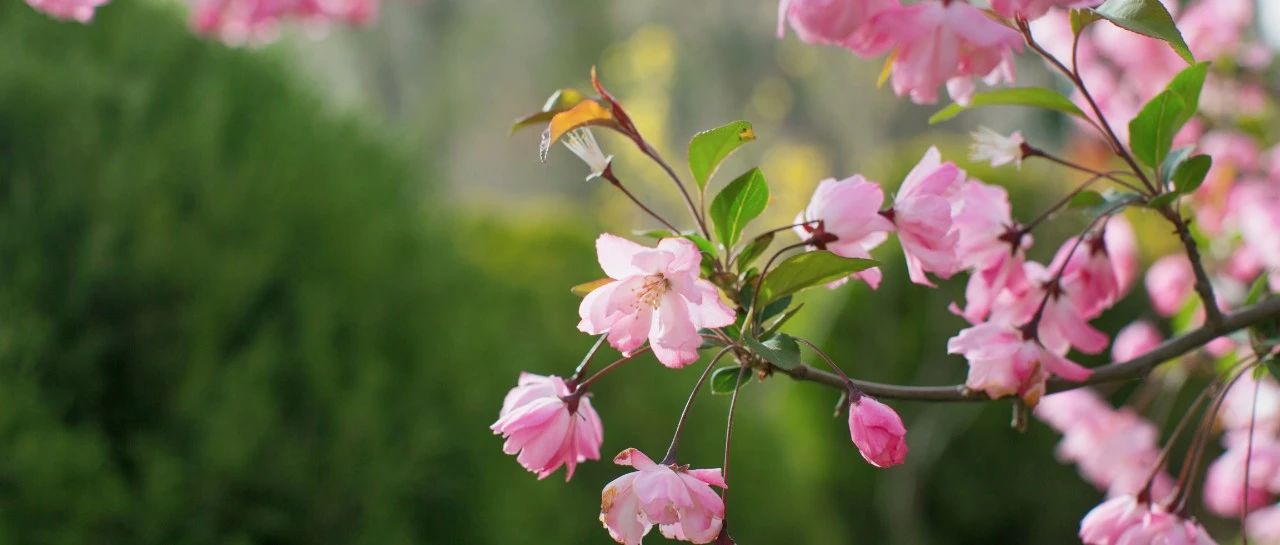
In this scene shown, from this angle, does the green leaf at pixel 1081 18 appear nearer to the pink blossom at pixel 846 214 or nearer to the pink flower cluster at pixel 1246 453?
the pink blossom at pixel 846 214

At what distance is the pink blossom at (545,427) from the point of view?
2.23 ft

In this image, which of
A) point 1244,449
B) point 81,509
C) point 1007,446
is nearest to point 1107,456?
point 1244,449

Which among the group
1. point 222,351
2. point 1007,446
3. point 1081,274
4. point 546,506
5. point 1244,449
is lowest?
point 1007,446

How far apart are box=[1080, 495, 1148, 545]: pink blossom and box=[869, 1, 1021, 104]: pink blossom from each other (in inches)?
13.2

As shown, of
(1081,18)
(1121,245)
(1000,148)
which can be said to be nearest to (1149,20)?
(1081,18)

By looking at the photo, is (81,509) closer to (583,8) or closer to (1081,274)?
(1081,274)

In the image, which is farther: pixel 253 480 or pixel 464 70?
pixel 464 70

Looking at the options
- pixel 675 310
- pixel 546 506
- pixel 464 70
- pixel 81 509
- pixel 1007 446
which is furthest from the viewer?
pixel 464 70

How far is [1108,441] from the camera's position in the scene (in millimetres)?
1587

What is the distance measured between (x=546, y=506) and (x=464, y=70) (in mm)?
11310

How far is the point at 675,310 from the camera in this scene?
63 centimetres

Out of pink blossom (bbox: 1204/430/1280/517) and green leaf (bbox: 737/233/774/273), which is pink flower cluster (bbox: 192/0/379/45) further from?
pink blossom (bbox: 1204/430/1280/517)

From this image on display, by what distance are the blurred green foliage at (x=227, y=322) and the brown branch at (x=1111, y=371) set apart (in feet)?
3.09

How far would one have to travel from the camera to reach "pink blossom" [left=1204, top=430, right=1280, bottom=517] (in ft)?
4.26
